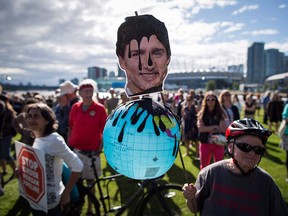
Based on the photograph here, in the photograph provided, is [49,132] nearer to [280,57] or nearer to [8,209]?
[8,209]

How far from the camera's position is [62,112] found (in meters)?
4.51

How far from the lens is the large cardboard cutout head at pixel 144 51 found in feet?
4.06

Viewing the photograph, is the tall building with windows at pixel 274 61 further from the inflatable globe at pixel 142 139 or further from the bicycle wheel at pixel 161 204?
the inflatable globe at pixel 142 139

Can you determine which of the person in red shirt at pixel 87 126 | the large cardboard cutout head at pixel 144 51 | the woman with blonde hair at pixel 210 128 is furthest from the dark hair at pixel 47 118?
the woman with blonde hair at pixel 210 128

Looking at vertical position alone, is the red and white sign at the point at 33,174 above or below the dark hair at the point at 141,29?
below

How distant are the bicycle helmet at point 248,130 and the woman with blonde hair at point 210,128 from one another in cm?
189

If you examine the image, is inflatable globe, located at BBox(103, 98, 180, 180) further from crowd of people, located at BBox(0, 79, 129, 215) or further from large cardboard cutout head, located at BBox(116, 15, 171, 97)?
crowd of people, located at BBox(0, 79, 129, 215)

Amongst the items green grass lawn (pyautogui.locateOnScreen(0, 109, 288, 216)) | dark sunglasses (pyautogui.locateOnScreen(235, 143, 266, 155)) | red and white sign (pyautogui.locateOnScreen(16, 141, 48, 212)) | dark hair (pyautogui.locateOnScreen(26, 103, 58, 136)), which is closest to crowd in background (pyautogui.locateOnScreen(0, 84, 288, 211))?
green grass lawn (pyautogui.locateOnScreen(0, 109, 288, 216))

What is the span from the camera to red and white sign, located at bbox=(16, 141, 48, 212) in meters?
2.11

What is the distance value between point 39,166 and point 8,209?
2.18m

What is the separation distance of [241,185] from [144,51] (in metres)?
1.18

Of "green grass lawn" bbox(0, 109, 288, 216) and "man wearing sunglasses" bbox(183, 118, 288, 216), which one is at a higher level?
"man wearing sunglasses" bbox(183, 118, 288, 216)

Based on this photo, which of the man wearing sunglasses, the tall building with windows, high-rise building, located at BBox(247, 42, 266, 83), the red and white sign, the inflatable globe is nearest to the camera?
the inflatable globe

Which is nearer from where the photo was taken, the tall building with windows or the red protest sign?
the red protest sign
